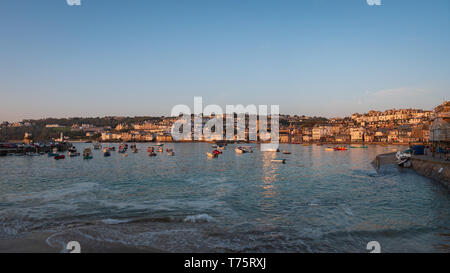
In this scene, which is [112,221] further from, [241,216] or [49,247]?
[241,216]

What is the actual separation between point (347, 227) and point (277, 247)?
3436 millimetres

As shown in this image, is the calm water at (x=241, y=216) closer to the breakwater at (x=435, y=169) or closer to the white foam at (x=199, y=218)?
the white foam at (x=199, y=218)

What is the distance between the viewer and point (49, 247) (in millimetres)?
8664

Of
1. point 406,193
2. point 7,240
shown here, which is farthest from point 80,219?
point 406,193

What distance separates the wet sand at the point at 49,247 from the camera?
8375 mm

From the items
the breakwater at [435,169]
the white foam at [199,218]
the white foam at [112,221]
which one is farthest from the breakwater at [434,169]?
the white foam at [112,221]

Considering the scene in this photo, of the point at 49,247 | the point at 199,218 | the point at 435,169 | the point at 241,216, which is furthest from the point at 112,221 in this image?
the point at 435,169

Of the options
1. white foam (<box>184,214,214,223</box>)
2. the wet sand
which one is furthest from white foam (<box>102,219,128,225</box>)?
white foam (<box>184,214,214,223</box>)

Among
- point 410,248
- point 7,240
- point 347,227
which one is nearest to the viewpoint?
point 410,248

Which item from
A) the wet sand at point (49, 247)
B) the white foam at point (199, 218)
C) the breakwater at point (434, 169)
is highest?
the breakwater at point (434, 169)

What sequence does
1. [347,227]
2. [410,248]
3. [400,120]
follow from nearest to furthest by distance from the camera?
1. [410,248]
2. [347,227]
3. [400,120]

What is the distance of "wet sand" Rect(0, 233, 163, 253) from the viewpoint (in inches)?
330
